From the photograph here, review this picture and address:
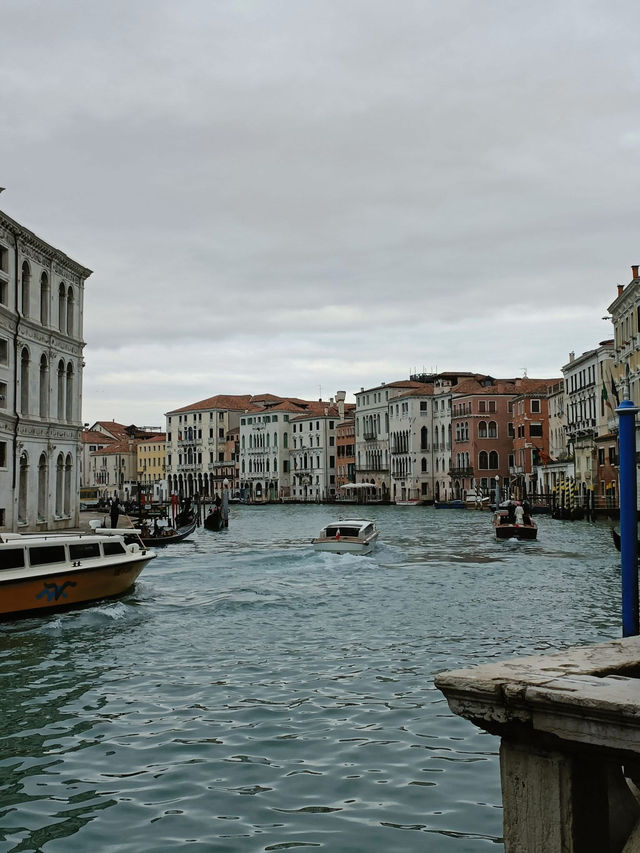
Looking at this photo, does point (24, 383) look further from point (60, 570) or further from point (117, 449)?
point (117, 449)

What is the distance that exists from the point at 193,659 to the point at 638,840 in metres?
8.04

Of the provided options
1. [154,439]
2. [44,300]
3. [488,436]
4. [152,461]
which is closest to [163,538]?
[44,300]

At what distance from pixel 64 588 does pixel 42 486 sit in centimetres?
1715

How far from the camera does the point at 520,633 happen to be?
1149 cm

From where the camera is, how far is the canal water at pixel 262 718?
5324 millimetres

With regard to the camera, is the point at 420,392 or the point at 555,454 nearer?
the point at 555,454

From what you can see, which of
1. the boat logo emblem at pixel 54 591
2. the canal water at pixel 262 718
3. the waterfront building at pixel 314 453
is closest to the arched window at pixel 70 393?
the canal water at pixel 262 718

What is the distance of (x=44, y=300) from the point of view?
3002 centimetres

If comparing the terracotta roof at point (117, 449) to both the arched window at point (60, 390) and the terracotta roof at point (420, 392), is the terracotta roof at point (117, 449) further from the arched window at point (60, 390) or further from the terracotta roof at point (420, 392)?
the arched window at point (60, 390)

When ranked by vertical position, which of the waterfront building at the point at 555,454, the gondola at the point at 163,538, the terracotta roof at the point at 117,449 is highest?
the terracotta roof at the point at 117,449

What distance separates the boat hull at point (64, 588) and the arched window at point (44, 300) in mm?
16750

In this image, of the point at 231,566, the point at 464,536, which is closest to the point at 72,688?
the point at 231,566

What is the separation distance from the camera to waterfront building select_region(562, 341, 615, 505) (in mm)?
47719

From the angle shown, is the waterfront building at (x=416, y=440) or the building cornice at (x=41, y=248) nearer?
the building cornice at (x=41, y=248)
